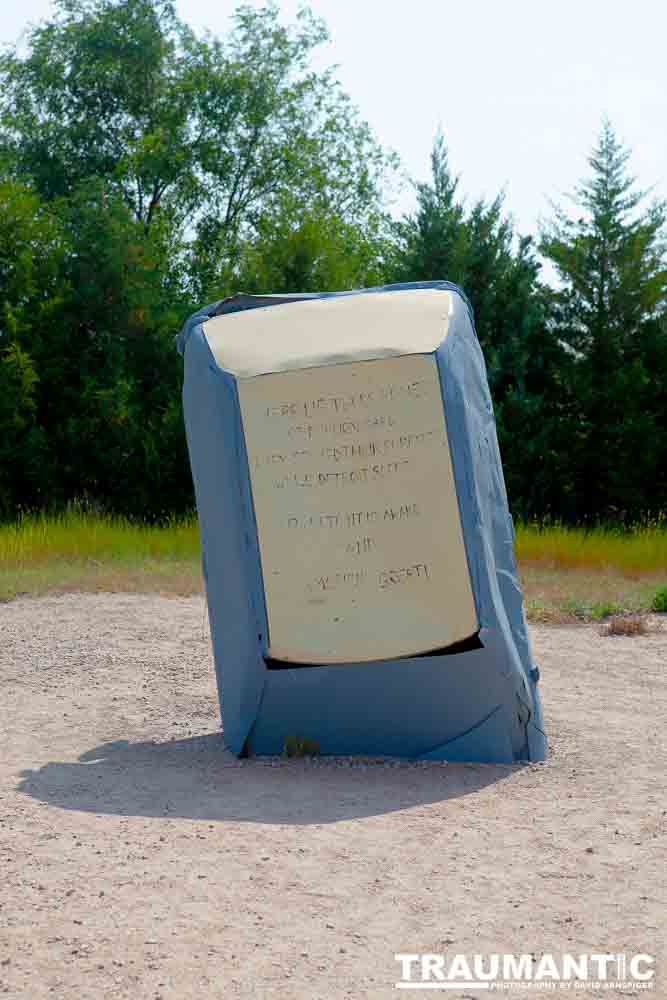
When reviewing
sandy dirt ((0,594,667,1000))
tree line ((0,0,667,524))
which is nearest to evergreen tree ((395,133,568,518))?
tree line ((0,0,667,524))

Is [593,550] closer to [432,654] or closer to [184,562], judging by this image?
[184,562]

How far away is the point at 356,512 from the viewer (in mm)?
4660

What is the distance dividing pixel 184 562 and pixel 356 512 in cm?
676

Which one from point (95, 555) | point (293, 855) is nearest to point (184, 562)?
point (95, 555)

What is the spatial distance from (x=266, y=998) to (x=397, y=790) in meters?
1.80

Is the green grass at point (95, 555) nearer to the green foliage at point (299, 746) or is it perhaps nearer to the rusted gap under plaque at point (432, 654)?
the green foliage at point (299, 746)

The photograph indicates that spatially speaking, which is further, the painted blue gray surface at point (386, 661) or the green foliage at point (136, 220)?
the green foliage at point (136, 220)

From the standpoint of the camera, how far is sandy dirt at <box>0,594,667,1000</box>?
9.97 ft

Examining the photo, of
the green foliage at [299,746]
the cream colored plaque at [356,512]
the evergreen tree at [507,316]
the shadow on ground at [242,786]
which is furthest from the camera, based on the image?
the evergreen tree at [507,316]

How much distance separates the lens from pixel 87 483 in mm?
15406

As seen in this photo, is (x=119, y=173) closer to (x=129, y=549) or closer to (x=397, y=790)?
(x=129, y=549)

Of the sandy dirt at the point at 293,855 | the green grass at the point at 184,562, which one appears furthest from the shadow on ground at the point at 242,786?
the green grass at the point at 184,562

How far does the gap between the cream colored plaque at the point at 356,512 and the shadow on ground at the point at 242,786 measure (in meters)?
0.50

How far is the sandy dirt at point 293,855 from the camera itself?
304cm
